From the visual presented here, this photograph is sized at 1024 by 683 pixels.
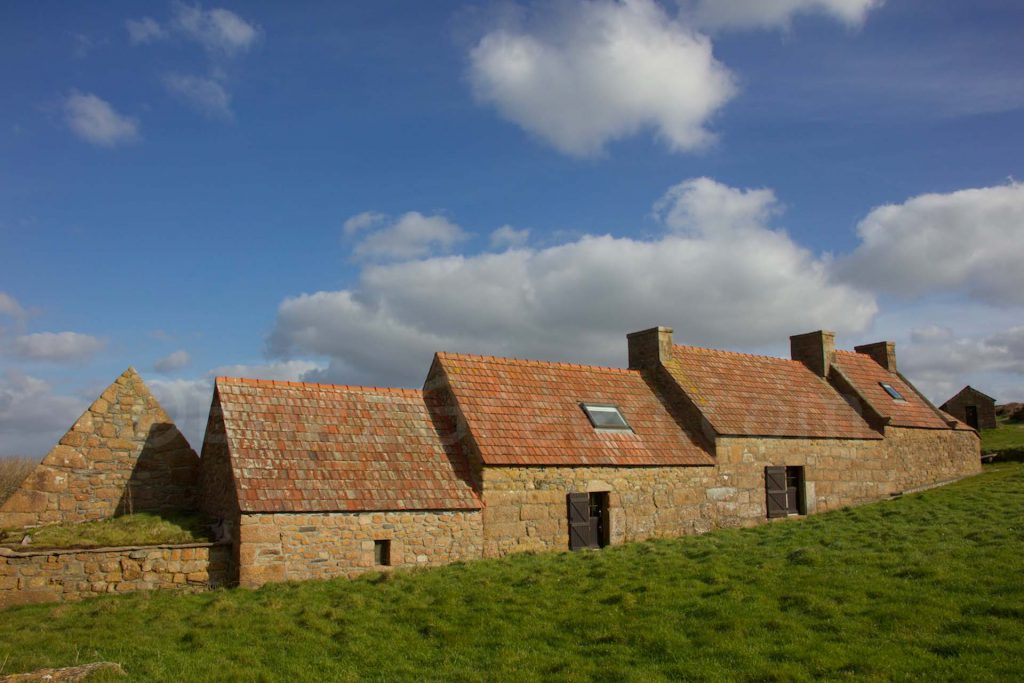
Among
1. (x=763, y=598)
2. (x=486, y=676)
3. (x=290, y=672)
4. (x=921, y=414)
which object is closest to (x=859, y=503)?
(x=921, y=414)

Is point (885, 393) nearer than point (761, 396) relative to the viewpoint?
No

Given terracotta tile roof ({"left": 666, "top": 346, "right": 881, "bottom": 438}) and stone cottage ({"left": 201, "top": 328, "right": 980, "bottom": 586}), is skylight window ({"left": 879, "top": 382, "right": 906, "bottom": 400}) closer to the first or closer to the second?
stone cottage ({"left": 201, "top": 328, "right": 980, "bottom": 586})

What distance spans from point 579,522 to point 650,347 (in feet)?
25.8

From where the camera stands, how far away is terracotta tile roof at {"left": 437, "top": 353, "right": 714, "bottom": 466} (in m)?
19.1

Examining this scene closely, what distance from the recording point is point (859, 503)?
2570 cm

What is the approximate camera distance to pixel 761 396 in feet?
84.2

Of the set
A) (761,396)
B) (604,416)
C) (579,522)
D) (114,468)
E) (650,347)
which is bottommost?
(579,522)

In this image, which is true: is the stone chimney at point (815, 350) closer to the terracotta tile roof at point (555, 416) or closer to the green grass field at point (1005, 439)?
the terracotta tile roof at point (555, 416)

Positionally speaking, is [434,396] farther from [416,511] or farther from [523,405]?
[416,511]

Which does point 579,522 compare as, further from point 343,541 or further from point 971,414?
point 971,414

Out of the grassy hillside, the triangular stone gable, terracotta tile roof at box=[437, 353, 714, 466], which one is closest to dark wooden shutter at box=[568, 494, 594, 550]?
terracotta tile roof at box=[437, 353, 714, 466]

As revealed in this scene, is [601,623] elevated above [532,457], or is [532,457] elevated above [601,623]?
[532,457]

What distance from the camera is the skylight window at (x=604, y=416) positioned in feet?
69.7

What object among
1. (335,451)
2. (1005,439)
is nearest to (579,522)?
(335,451)
